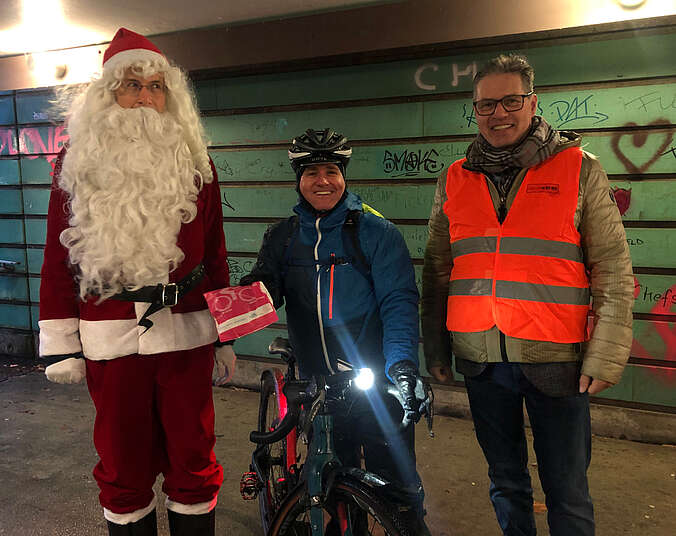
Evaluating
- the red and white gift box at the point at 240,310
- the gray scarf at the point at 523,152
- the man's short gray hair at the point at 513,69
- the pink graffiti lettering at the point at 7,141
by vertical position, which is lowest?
the red and white gift box at the point at 240,310

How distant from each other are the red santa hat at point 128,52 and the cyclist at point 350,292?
0.71 metres

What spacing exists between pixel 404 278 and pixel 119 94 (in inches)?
55.0

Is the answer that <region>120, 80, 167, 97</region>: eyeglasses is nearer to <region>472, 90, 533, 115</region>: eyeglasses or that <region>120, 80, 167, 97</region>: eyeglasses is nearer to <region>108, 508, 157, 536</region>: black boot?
<region>472, 90, 533, 115</region>: eyeglasses

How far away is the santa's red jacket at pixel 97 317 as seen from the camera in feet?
6.89

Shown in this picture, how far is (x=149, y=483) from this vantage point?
7.29 ft

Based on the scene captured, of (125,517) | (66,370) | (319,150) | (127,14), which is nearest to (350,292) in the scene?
(319,150)

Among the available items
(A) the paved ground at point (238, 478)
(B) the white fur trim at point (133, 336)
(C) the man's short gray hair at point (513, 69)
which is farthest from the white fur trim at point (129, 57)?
(A) the paved ground at point (238, 478)

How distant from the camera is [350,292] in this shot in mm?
2242

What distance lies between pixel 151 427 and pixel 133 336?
388 mm

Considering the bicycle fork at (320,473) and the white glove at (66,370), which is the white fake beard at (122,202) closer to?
the white glove at (66,370)

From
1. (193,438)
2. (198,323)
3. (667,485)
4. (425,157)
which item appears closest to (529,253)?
(198,323)

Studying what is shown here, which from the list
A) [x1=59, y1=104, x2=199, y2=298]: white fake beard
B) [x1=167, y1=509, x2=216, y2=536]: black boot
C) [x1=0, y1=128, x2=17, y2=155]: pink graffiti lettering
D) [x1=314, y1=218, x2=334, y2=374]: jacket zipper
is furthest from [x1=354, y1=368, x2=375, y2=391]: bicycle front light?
[x1=0, y1=128, x2=17, y2=155]: pink graffiti lettering

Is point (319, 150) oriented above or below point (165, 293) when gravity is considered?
above

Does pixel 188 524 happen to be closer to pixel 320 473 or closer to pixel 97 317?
pixel 320 473
